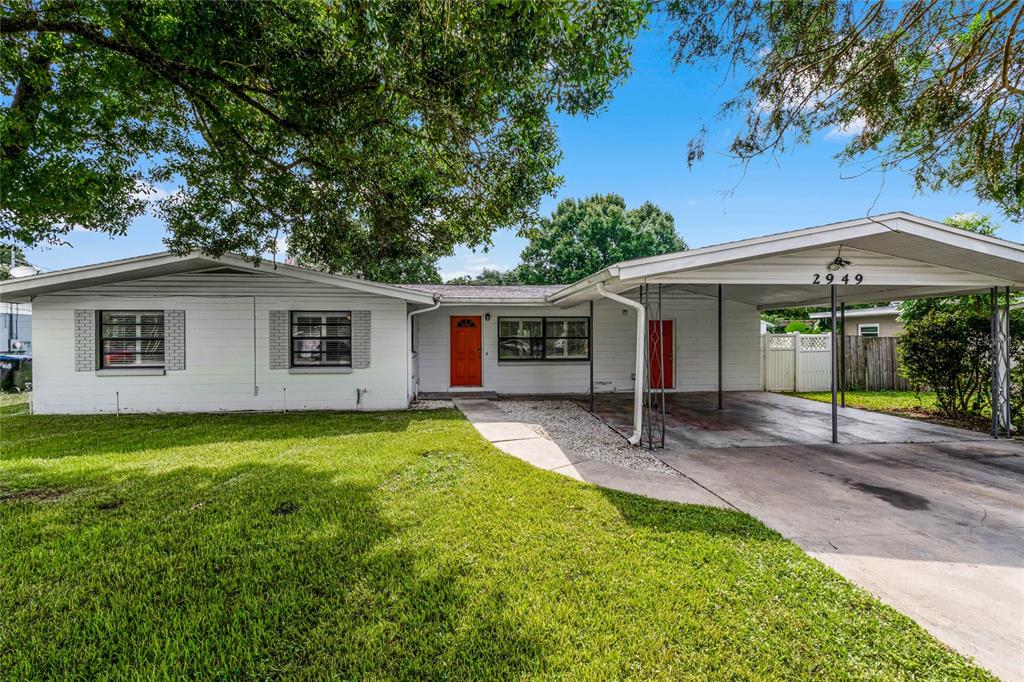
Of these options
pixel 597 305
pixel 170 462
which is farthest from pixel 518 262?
pixel 170 462

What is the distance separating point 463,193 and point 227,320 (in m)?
6.23

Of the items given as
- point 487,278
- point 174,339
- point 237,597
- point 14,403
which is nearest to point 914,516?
point 237,597

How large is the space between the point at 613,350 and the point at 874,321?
12389 mm

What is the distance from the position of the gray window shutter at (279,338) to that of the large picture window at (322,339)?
18cm

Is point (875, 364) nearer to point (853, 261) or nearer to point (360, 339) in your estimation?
point (853, 261)

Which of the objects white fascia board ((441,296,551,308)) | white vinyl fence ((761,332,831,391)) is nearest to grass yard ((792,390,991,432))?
white vinyl fence ((761,332,831,391))

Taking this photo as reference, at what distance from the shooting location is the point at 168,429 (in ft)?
24.1

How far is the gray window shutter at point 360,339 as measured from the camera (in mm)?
9445

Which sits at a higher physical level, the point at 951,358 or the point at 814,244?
the point at 814,244

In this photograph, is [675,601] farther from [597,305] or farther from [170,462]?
[597,305]

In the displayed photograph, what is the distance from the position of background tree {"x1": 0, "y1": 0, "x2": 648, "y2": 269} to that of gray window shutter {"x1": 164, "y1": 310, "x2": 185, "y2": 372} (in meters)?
2.72

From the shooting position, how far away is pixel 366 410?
9391mm

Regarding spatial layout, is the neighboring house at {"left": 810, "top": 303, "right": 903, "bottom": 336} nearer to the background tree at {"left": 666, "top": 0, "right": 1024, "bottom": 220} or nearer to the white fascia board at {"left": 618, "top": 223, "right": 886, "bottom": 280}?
the background tree at {"left": 666, "top": 0, "right": 1024, "bottom": 220}

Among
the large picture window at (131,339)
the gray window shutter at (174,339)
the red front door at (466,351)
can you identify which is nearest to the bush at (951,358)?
the red front door at (466,351)
